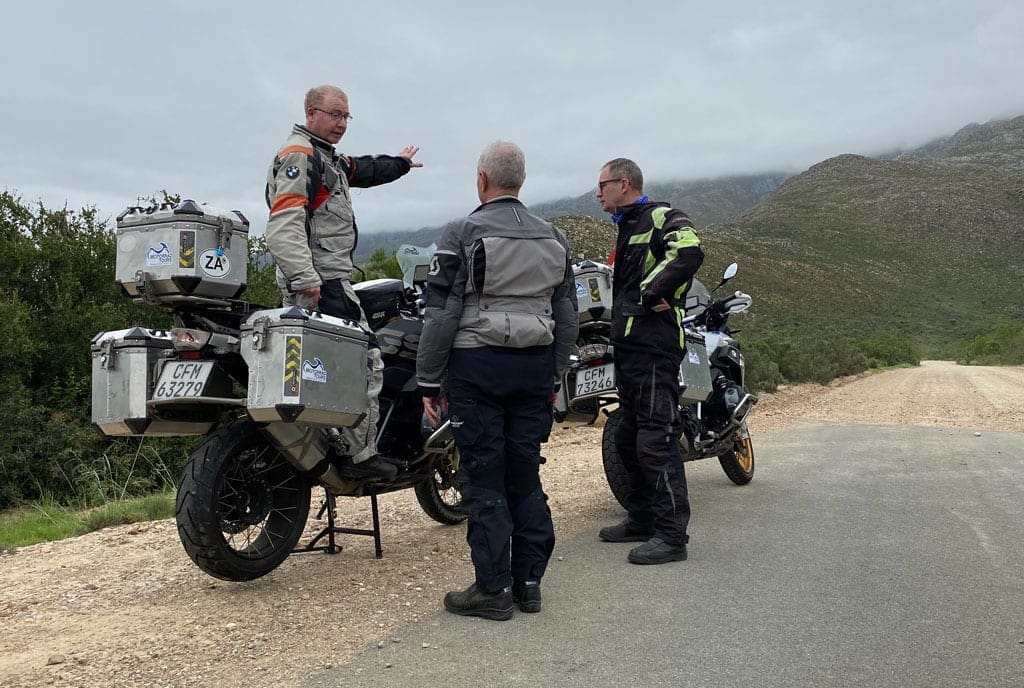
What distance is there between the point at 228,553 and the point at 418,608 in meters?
0.89

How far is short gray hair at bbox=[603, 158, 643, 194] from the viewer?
17.2 ft

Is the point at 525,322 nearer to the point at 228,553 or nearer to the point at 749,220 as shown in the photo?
the point at 228,553

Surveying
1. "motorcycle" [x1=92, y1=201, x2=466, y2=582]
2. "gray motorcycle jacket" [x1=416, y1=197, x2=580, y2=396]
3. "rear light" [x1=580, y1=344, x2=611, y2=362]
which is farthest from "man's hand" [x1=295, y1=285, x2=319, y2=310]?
"rear light" [x1=580, y1=344, x2=611, y2=362]

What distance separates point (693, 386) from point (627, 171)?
61.8 inches

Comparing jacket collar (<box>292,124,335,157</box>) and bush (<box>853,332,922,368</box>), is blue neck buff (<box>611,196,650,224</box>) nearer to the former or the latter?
jacket collar (<box>292,124,335,157</box>)

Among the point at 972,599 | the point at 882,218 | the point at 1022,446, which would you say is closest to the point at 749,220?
the point at 882,218

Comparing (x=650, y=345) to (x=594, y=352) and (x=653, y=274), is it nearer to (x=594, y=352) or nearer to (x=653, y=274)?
(x=653, y=274)

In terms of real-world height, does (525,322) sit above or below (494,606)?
above

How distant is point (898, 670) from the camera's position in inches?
125

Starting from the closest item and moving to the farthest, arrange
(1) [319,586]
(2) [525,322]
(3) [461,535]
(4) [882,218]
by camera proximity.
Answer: (2) [525,322] → (1) [319,586] → (3) [461,535] → (4) [882,218]

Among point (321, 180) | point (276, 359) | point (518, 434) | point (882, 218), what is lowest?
point (518, 434)

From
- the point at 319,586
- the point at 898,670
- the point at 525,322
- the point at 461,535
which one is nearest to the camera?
the point at 898,670

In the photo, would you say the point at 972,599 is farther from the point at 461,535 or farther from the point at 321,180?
the point at 321,180

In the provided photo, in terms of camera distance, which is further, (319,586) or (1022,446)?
(1022,446)
